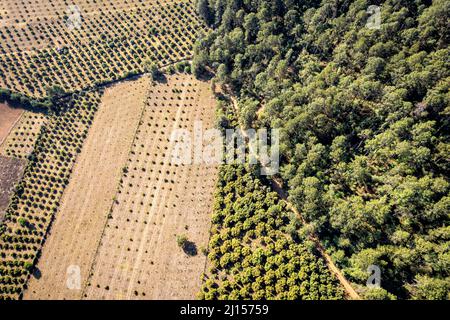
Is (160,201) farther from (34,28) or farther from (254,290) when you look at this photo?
(34,28)

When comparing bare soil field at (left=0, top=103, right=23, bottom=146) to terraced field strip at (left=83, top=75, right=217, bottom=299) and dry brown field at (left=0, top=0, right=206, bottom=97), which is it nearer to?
dry brown field at (left=0, top=0, right=206, bottom=97)

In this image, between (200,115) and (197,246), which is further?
(200,115)

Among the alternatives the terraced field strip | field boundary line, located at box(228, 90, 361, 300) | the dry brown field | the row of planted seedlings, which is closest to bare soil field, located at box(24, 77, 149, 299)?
the row of planted seedlings

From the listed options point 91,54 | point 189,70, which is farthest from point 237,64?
point 91,54

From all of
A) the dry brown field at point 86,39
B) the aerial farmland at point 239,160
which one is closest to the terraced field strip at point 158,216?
the aerial farmland at point 239,160

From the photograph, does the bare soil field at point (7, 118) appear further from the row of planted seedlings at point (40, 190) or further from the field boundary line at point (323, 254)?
the field boundary line at point (323, 254)

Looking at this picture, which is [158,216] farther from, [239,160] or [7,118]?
[7,118]

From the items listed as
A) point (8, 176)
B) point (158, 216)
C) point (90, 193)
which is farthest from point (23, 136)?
point (158, 216)

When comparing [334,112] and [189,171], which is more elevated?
[334,112]
